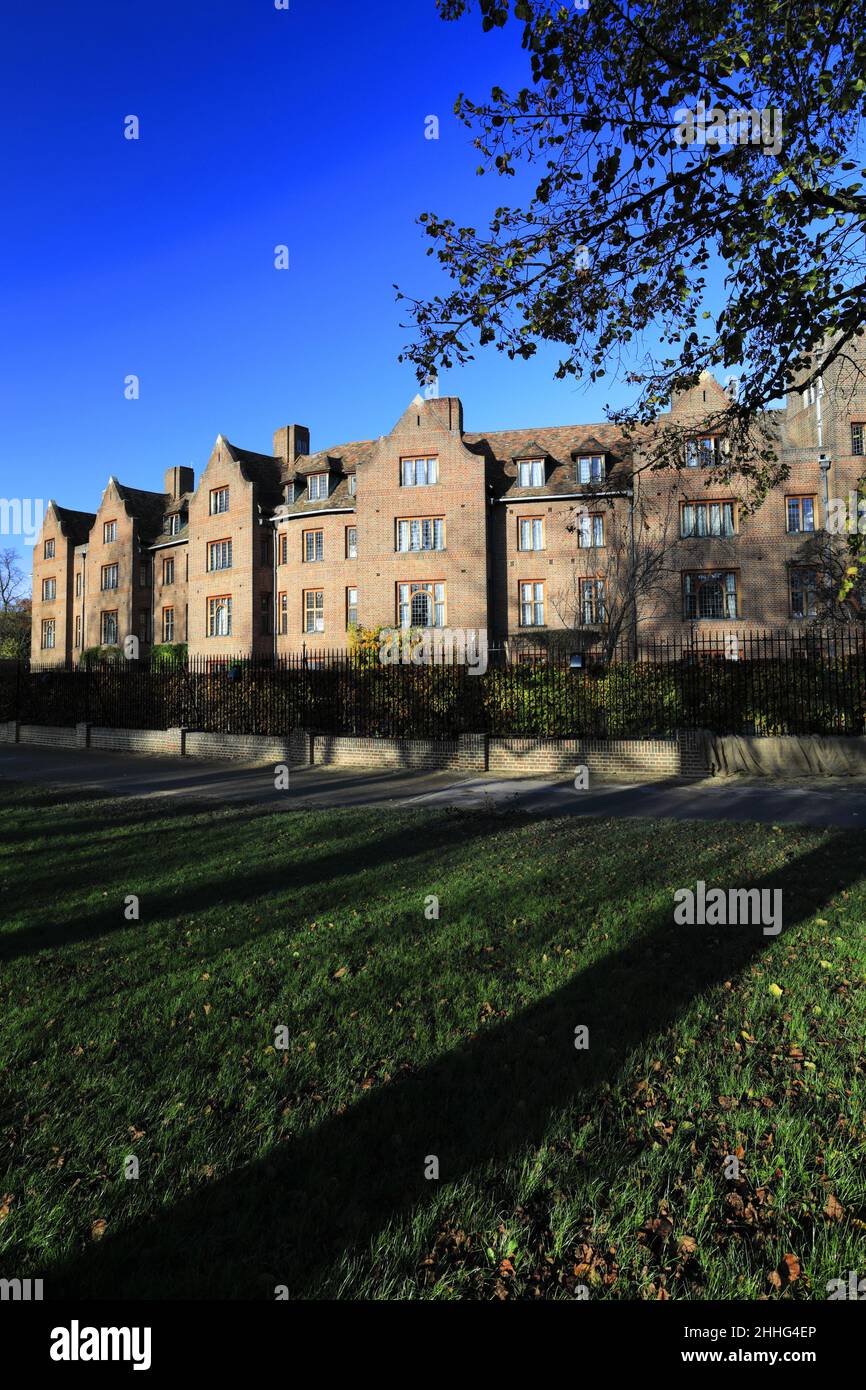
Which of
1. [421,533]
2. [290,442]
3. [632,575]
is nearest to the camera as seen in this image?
[632,575]

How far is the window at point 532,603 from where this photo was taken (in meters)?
35.7

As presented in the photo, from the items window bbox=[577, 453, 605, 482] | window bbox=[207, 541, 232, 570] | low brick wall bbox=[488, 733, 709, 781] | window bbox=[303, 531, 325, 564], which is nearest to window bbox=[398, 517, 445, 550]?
A: window bbox=[303, 531, 325, 564]

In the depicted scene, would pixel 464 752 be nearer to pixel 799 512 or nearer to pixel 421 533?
pixel 421 533

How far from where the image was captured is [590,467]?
3597 cm

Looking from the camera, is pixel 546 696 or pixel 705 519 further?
pixel 705 519

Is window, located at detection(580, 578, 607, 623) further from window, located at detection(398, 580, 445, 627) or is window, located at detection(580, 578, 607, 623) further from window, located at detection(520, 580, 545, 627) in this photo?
window, located at detection(398, 580, 445, 627)

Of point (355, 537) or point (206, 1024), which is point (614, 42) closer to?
point (206, 1024)

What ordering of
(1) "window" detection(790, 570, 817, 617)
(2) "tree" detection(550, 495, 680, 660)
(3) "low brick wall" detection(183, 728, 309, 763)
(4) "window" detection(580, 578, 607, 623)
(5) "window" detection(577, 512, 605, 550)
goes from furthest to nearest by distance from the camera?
(5) "window" detection(577, 512, 605, 550) < (4) "window" detection(580, 578, 607, 623) < (2) "tree" detection(550, 495, 680, 660) < (1) "window" detection(790, 570, 817, 617) < (3) "low brick wall" detection(183, 728, 309, 763)

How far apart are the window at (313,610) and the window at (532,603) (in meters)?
10.6

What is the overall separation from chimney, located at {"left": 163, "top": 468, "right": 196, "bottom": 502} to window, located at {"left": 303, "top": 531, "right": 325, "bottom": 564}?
1834cm

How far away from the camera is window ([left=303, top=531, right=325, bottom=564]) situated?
127 feet

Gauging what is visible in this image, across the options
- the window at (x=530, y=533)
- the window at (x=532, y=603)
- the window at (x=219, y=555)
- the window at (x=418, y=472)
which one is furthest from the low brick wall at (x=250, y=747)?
the window at (x=219, y=555)

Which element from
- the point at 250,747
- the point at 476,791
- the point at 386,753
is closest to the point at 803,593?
the point at 386,753

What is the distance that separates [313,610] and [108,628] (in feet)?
66.9
